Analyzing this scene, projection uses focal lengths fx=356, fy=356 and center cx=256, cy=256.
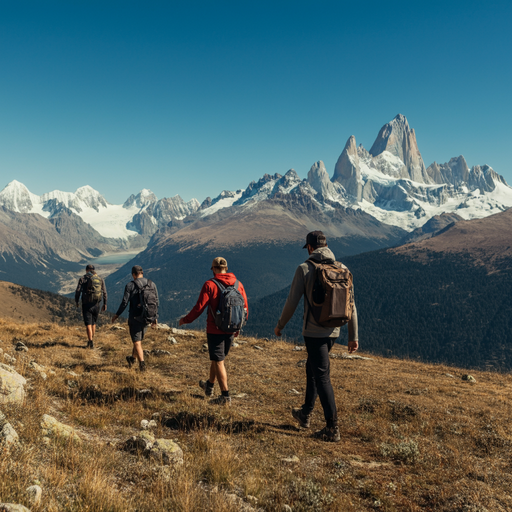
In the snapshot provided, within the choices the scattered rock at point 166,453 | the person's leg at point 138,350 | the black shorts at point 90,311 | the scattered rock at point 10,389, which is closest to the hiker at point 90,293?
the black shorts at point 90,311

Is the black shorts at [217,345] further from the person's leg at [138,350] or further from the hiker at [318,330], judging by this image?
the person's leg at [138,350]

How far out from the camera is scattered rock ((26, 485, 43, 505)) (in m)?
4.12

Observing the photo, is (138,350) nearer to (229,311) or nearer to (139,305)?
(139,305)

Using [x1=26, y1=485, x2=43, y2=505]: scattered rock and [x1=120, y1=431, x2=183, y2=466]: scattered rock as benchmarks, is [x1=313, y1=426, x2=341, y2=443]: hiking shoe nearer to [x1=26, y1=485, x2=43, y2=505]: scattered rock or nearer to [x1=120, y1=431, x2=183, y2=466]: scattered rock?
[x1=120, y1=431, x2=183, y2=466]: scattered rock

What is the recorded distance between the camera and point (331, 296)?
711 cm

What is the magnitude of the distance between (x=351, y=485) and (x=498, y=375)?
16.9 m

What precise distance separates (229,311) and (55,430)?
4.31 m

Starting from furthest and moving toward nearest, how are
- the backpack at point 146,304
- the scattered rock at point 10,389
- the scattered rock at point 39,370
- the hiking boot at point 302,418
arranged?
the backpack at point 146,304
the scattered rock at point 39,370
the hiking boot at point 302,418
the scattered rock at point 10,389

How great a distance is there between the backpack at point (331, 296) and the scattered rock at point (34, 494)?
5119 mm

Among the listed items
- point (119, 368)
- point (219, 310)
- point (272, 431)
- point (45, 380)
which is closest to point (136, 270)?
point (119, 368)

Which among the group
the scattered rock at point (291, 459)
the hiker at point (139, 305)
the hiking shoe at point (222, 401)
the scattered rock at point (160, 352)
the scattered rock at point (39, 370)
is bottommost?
the scattered rock at point (160, 352)

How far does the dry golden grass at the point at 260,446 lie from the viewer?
4.90m

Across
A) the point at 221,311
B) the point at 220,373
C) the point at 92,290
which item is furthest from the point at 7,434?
the point at 92,290

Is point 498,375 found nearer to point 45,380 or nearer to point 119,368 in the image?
point 119,368
